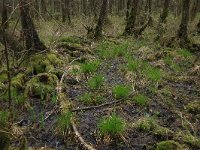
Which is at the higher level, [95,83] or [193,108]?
[95,83]

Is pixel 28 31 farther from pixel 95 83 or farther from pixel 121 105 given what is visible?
pixel 121 105

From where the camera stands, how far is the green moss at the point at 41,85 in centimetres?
909

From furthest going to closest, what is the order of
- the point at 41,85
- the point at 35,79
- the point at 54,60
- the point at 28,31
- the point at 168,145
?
the point at 54,60
the point at 28,31
the point at 35,79
the point at 41,85
the point at 168,145

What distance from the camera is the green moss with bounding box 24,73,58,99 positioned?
9094 mm

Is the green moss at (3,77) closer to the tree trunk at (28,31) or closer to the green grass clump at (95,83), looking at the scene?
the tree trunk at (28,31)

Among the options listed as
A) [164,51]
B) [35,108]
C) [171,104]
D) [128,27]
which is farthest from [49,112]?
[128,27]

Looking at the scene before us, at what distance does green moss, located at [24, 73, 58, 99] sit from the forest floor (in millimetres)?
29

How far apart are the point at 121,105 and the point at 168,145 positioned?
7.31ft

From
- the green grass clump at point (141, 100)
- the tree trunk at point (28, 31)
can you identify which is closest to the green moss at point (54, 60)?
the tree trunk at point (28, 31)

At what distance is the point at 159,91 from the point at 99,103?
187 centimetres

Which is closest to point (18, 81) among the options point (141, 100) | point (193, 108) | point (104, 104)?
point (104, 104)

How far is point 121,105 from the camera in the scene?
8570 millimetres

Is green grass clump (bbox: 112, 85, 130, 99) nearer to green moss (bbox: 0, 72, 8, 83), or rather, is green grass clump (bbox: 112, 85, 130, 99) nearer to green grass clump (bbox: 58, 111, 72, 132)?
green grass clump (bbox: 58, 111, 72, 132)

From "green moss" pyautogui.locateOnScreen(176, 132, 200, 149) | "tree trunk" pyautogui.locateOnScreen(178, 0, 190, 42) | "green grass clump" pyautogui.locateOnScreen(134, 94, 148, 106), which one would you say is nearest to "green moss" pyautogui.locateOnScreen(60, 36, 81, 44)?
"tree trunk" pyautogui.locateOnScreen(178, 0, 190, 42)
